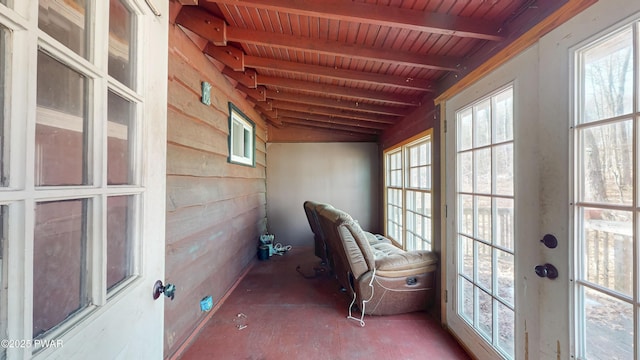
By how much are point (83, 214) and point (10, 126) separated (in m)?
0.26

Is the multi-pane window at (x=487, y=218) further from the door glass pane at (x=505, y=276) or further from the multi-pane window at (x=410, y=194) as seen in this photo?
the multi-pane window at (x=410, y=194)

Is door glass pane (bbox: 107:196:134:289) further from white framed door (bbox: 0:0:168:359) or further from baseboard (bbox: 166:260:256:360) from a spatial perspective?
baseboard (bbox: 166:260:256:360)

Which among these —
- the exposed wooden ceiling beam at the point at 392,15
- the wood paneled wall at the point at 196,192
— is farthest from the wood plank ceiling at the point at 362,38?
the wood paneled wall at the point at 196,192

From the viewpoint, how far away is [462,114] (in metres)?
1.86

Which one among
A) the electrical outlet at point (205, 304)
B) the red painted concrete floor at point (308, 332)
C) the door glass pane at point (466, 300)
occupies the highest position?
the door glass pane at point (466, 300)

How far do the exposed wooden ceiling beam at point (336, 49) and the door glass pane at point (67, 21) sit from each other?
1.31 metres

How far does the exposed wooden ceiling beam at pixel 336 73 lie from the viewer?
2.21 m

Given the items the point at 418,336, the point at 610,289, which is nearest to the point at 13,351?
the point at 610,289

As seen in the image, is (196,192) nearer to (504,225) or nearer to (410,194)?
(504,225)

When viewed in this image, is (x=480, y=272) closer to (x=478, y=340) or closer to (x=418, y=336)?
(x=478, y=340)

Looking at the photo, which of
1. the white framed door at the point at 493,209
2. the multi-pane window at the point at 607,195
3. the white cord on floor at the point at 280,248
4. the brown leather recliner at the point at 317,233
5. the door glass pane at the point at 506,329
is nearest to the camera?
the multi-pane window at the point at 607,195

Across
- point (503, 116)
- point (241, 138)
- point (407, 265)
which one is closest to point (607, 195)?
point (503, 116)

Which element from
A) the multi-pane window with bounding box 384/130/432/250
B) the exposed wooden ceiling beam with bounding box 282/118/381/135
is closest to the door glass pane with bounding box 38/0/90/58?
the multi-pane window with bounding box 384/130/432/250

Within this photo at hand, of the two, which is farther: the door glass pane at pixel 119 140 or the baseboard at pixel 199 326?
the baseboard at pixel 199 326
